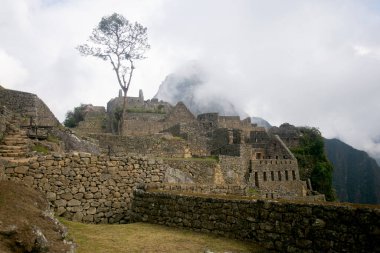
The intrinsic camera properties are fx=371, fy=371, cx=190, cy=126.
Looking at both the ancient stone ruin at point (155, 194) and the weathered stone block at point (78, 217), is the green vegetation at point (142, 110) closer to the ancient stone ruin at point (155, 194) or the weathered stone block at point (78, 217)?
the ancient stone ruin at point (155, 194)

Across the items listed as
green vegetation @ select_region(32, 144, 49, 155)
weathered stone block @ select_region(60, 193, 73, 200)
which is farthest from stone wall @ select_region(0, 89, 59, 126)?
weathered stone block @ select_region(60, 193, 73, 200)

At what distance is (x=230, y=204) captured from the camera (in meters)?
7.88

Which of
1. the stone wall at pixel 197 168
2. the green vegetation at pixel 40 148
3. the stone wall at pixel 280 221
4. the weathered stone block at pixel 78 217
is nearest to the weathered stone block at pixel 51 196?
the weathered stone block at pixel 78 217

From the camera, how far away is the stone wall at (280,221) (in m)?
5.63

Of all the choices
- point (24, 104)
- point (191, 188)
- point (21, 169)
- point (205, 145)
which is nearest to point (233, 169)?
point (205, 145)

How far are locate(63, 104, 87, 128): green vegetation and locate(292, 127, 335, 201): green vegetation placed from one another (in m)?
23.3

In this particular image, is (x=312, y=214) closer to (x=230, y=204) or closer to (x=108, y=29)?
(x=230, y=204)

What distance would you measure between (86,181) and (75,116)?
1213 inches

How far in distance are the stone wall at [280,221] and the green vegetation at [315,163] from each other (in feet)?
103

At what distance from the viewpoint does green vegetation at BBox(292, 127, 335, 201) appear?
3781 centimetres

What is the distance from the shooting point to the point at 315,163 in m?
39.2

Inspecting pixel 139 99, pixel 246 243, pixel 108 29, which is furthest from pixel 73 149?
pixel 139 99

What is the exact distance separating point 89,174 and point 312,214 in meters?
6.94

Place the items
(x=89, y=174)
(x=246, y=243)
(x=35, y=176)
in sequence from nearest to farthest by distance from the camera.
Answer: (x=246, y=243), (x=35, y=176), (x=89, y=174)
